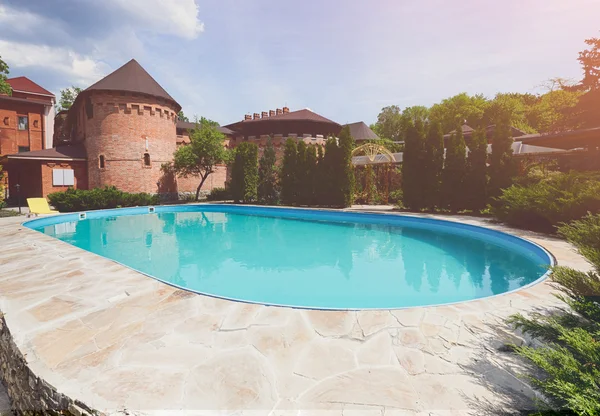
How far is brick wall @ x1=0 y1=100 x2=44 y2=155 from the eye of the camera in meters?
24.6

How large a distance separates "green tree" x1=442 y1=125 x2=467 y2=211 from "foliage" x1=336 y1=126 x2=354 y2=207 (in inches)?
211

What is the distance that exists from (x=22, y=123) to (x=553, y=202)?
125 feet

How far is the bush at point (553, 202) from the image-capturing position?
26.3 feet

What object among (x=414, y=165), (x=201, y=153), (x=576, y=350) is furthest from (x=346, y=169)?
(x=576, y=350)

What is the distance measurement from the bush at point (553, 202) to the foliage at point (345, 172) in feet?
27.7

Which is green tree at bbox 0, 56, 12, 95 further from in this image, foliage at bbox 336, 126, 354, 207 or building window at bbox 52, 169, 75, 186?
foliage at bbox 336, 126, 354, 207

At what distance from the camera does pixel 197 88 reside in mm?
15344

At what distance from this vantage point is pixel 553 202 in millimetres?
8523

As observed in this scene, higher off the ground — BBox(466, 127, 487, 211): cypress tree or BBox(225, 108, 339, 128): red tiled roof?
BBox(225, 108, 339, 128): red tiled roof

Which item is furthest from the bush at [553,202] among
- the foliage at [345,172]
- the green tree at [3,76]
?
the green tree at [3,76]

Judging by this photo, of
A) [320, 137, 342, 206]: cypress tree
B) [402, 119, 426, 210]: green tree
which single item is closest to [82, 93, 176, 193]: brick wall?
[320, 137, 342, 206]: cypress tree

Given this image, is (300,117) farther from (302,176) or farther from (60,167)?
(60,167)

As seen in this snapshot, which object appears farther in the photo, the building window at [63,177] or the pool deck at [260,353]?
the building window at [63,177]

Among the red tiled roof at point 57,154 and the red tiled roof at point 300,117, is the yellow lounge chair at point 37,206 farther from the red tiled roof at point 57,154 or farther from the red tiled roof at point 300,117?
the red tiled roof at point 300,117
